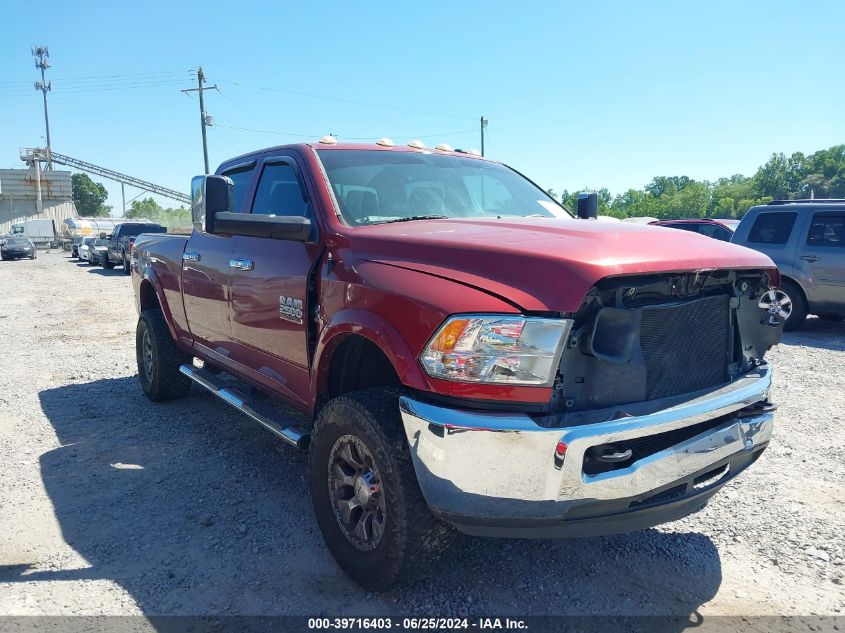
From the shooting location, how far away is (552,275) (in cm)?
219

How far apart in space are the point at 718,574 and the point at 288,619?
1964 mm

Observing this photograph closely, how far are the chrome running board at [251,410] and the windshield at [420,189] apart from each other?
114 centimetres

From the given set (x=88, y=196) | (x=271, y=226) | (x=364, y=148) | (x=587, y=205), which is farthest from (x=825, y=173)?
(x=88, y=196)

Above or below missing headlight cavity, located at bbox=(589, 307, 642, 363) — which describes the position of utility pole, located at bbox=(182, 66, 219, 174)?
above

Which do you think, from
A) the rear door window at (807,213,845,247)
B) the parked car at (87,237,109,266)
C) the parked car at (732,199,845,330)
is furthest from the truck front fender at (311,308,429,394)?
the parked car at (87,237,109,266)

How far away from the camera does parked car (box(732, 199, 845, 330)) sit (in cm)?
869

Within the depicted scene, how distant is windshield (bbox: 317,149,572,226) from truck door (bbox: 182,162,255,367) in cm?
99

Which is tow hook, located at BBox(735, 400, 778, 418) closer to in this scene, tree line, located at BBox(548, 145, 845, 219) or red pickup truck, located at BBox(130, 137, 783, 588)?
red pickup truck, located at BBox(130, 137, 783, 588)

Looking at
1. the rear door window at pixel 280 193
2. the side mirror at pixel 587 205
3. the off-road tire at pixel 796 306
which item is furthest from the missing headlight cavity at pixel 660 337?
Result: the off-road tire at pixel 796 306

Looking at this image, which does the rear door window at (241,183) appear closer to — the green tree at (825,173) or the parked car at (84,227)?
the parked car at (84,227)

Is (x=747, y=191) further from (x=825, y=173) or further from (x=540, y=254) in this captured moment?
(x=540, y=254)

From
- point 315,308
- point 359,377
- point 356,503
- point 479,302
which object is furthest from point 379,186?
point 356,503

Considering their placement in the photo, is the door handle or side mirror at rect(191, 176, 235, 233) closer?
side mirror at rect(191, 176, 235, 233)

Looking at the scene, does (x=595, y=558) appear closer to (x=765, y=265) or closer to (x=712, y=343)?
(x=712, y=343)
